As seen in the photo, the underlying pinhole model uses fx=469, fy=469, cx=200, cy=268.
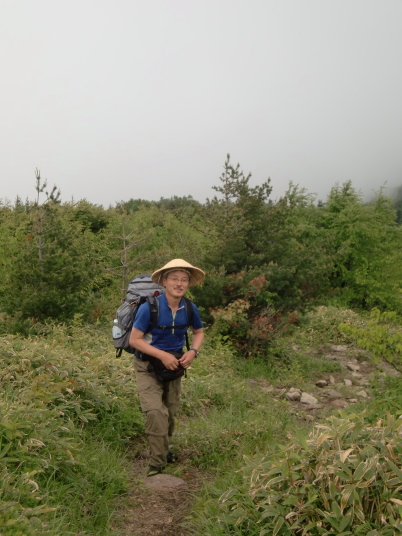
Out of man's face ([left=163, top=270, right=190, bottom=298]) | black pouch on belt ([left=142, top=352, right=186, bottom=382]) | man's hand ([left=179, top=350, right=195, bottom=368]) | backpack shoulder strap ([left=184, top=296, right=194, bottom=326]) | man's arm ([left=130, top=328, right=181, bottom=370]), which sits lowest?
Result: black pouch on belt ([left=142, top=352, right=186, bottom=382])

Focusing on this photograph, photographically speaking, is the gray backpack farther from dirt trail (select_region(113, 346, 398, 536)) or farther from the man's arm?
dirt trail (select_region(113, 346, 398, 536))

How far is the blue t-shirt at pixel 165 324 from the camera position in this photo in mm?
4199

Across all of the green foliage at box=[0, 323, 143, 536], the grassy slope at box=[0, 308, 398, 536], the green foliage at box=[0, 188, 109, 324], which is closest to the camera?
the green foliage at box=[0, 323, 143, 536]

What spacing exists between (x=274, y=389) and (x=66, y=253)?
507cm

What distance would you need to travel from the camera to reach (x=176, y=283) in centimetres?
432

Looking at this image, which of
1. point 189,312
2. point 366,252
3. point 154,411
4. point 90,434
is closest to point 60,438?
point 90,434

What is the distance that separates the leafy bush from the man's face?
1686 mm

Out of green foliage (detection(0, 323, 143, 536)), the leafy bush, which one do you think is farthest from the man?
the leafy bush

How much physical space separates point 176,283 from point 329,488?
219 cm

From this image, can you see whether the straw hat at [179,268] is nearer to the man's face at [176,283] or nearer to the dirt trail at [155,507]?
the man's face at [176,283]

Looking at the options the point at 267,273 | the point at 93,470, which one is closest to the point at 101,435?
the point at 93,470

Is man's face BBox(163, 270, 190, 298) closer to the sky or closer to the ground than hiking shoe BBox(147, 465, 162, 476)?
closer to the sky

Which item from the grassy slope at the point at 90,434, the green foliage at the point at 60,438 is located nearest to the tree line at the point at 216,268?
the grassy slope at the point at 90,434

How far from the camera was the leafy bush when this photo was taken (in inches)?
102
